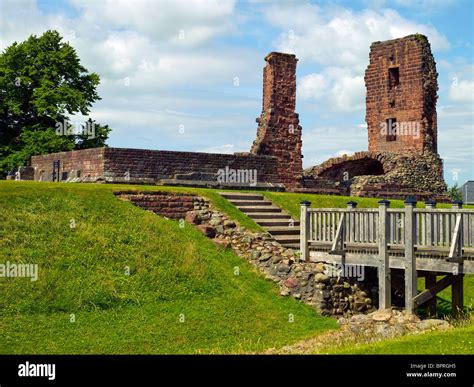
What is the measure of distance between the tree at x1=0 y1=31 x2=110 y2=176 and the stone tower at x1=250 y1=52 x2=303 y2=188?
13.7 m

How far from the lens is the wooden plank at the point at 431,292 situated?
714 inches

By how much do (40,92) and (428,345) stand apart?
1438 inches

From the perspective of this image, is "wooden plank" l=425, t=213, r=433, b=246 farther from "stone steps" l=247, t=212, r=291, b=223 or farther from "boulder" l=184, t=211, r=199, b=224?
"boulder" l=184, t=211, r=199, b=224

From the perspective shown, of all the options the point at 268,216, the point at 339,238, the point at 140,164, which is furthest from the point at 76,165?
the point at 339,238

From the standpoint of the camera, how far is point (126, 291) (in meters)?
17.0

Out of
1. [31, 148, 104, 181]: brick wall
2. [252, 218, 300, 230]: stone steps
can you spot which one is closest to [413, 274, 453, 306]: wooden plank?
[252, 218, 300, 230]: stone steps

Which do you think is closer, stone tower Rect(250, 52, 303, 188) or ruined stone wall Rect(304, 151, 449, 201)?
stone tower Rect(250, 52, 303, 188)

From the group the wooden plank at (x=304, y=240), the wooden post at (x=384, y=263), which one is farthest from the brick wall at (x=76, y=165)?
the wooden post at (x=384, y=263)

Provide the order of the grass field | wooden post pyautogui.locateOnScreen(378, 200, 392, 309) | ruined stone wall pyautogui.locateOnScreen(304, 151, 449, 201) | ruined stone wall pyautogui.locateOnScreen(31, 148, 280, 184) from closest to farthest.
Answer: the grass field < wooden post pyautogui.locateOnScreen(378, 200, 392, 309) < ruined stone wall pyautogui.locateOnScreen(31, 148, 280, 184) < ruined stone wall pyautogui.locateOnScreen(304, 151, 449, 201)

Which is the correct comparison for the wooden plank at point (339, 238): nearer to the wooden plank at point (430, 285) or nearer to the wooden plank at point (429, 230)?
the wooden plank at point (430, 285)

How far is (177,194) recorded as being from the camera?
23.6m

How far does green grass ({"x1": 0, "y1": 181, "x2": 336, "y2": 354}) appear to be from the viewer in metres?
15.0

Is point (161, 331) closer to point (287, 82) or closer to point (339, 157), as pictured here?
point (287, 82)

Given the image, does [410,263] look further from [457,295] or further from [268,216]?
[268,216]
